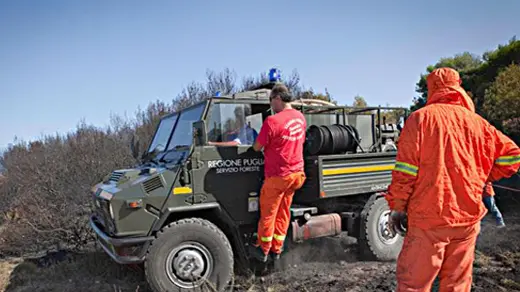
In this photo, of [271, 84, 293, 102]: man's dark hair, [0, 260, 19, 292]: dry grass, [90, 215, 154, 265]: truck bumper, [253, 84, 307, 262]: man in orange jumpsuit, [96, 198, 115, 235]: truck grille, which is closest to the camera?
[90, 215, 154, 265]: truck bumper

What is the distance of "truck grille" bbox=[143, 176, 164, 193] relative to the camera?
407cm

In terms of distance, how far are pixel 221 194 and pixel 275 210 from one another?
67 centimetres

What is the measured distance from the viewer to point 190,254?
13.5 feet

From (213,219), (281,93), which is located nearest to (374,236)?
(213,219)

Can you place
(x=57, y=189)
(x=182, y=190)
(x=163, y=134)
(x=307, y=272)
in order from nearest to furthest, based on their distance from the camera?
(x=182, y=190)
(x=307, y=272)
(x=163, y=134)
(x=57, y=189)

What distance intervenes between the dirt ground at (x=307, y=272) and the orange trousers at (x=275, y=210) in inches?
21.5

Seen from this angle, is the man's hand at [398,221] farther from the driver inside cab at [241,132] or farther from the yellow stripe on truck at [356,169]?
the driver inside cab at [241,132]

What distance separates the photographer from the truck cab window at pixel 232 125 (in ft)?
14.9

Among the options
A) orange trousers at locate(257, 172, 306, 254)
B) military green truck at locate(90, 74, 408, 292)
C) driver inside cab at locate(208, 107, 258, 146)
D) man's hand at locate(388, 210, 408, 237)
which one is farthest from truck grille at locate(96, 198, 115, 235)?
man's hand at locate(388, 210, 408, 237)

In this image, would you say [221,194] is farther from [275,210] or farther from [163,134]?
[163,134]

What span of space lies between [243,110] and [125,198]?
1.75 metres

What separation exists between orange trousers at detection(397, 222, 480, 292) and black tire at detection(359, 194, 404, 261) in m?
2.77

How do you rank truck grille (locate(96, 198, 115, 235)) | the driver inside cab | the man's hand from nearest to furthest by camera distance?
1. the man's hand
2. truck grille (locate(96, 198, 115, 235))
3. the driver inside cab

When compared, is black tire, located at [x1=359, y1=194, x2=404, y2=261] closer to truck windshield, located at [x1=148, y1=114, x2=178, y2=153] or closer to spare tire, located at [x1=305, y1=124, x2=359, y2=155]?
spare tire, located at [x1=305, y1=124, x2=359, y2=155]
